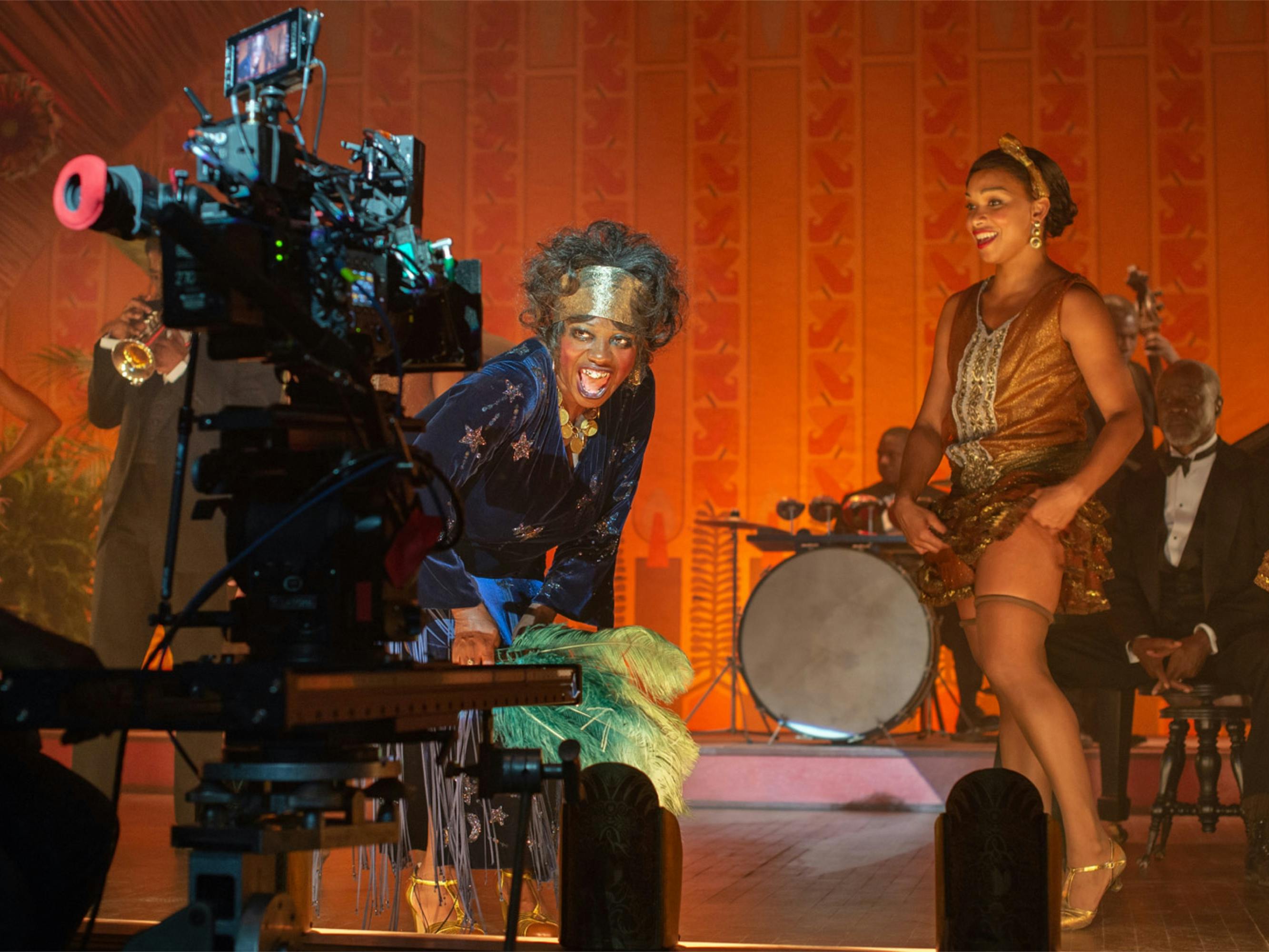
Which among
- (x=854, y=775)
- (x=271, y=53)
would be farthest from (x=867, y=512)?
(x=271, y=53)

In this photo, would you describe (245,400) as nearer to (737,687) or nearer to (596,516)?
(596,516)

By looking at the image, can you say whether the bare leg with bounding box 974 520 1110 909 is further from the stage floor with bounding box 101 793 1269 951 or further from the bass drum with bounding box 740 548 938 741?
the bass drum with bounding box 740 548 938 741

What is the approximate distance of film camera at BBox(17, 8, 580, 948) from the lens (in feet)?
4.91

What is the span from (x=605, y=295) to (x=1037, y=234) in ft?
3.12

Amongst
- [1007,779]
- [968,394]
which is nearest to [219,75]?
[968,394]

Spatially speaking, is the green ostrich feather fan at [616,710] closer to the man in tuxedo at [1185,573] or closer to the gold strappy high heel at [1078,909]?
the gold strappy high heel at [1078,909]

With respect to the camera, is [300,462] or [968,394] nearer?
[300,462]

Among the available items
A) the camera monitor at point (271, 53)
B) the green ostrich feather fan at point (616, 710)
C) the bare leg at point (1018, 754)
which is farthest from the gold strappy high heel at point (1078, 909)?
the camera monitor at point (271, 53)

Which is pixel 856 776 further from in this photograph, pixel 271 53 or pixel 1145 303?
pixel 271 53

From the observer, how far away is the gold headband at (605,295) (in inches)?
124

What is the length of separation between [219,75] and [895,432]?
3611 mm

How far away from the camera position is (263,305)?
160 centimetres

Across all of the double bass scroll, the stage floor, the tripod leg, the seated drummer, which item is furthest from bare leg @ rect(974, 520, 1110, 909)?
the seated drummer

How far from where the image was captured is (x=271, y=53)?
1780 millimetres
